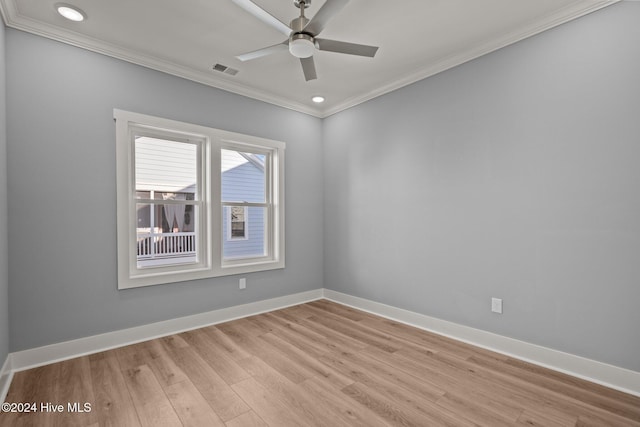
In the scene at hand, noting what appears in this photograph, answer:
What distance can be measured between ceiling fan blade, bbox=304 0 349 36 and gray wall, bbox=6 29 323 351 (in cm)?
180

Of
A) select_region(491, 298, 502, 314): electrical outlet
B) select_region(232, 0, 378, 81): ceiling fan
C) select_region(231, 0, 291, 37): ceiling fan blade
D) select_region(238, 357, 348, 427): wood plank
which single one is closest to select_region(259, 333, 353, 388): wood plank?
select_region(238, 357, 348, 427): wood plank

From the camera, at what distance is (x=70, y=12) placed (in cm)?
233

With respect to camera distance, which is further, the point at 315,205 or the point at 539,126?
the point at 315,205

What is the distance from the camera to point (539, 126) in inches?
97.6

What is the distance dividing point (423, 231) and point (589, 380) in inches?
67.1

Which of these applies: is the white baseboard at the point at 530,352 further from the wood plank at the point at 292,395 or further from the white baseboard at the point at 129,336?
the wood plank at the point at 292,395

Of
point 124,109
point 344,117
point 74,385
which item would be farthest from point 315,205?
point 74,385

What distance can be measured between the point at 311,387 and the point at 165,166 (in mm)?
2583

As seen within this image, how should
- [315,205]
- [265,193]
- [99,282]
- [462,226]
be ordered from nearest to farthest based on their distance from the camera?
[99,282]
[462,226]
[265,193]
[315,205]

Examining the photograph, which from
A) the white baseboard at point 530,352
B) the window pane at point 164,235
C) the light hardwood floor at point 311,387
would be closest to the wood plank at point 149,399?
the light hardwood floor at point 311,387

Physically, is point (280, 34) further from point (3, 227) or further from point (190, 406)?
point (190, 406)

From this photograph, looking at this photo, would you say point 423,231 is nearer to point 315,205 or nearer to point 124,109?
point 315,205

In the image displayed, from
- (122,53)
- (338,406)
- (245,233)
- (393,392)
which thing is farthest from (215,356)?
(122,53)

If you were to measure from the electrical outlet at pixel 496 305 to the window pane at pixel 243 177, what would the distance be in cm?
284
